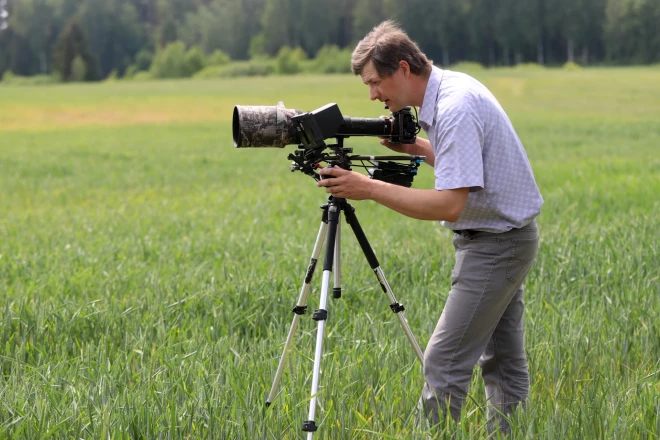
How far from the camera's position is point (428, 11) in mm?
113625

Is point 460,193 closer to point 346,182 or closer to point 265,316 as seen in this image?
point 346,182

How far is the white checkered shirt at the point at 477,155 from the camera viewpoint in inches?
128

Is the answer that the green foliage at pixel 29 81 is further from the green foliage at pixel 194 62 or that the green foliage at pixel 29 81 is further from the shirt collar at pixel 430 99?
the shirt collar at pixel 430 99

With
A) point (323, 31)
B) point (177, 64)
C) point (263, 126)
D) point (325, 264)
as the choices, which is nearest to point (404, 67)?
point (263, 126)

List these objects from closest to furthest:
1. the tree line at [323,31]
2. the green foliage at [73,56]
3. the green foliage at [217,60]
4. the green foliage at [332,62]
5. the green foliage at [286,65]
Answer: the green foliage at [332,62] < the green foliage at [286,65] < the tree line at [323,31] < the green foliage at [73,56] < the green foliage at [217,60]

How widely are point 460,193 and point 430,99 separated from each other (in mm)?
442

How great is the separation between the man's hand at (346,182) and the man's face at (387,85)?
1.11ft

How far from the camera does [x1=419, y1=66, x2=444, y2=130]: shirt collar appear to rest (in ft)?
11.3

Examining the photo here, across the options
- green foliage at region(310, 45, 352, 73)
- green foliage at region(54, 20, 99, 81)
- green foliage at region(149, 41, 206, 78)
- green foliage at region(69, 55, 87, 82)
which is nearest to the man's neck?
green foliage at region(310, 45, 352, 73)

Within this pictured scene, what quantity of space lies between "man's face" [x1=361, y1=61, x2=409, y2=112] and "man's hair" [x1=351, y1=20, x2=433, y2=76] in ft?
0.07

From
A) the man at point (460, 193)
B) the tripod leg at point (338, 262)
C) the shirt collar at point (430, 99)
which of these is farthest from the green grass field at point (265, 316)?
the shirt collar at point (430, 99)

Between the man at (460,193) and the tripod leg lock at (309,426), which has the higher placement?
the man at (460,193)

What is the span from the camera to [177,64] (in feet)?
371

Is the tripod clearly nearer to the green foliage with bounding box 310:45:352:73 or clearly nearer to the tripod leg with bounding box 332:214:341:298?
the tripod leg with bounding box 332:214:341:298
